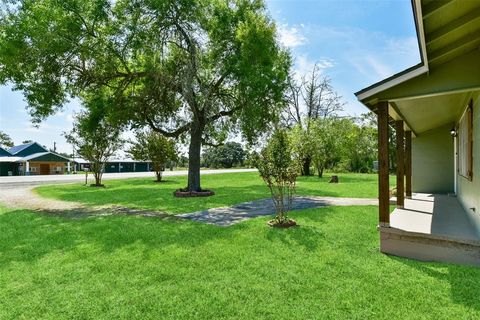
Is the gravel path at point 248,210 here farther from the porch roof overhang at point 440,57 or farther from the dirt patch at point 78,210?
the porch roof overhang at point 440,57

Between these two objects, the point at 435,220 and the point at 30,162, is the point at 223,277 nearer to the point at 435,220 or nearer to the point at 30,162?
the point at 435,220

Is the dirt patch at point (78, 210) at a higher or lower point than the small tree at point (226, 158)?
lower

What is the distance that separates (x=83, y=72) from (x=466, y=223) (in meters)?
13.1

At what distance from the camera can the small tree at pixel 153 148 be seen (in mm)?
22703

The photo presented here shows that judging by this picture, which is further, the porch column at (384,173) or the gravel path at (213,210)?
the gravel path at (213,210)

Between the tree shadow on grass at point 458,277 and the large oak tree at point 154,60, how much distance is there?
9211 mm

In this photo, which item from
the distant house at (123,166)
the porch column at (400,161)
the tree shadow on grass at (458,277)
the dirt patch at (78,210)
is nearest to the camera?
the tree shadow on grass at (458,277)

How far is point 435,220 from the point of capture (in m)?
6.34

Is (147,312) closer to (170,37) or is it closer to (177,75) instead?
(177,75)

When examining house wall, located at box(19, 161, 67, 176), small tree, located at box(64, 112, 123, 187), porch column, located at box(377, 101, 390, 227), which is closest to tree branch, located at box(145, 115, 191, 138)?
small tree, located at box(64, 112, 123, 187)

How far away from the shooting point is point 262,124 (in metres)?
14.4

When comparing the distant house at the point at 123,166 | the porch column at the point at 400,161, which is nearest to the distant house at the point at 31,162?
the distant house at the point at 123,166

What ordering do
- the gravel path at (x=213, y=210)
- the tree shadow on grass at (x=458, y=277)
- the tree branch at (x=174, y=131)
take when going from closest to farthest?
the tree shadow on grass at (x=458, y=277)
the gravel path at (x=213, y=210)
the tree branch at (x=174, y=131)

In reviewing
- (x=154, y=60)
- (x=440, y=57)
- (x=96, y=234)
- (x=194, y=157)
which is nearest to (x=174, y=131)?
(x=194, y=157)
